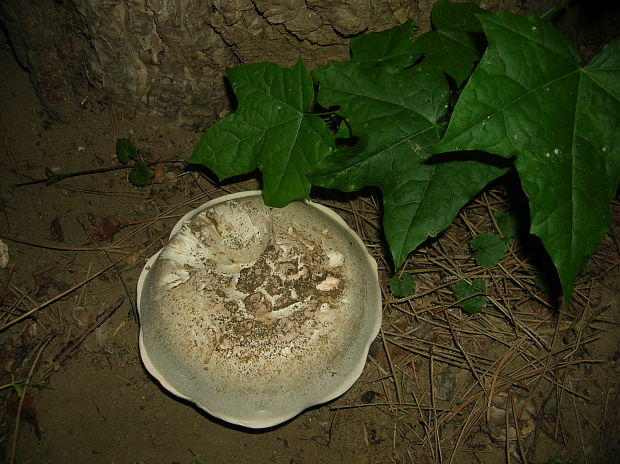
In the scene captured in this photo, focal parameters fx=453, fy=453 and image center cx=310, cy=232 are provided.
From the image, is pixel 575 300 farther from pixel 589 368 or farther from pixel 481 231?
pixel 481 231

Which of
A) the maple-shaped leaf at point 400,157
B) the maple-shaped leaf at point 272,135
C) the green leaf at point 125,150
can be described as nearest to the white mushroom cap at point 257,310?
the maple-shaped leaf at point 272,135

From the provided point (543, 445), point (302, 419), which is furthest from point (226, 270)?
point (543, 445)

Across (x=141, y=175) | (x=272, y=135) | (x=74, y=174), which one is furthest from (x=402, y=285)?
(x=74, y=174)

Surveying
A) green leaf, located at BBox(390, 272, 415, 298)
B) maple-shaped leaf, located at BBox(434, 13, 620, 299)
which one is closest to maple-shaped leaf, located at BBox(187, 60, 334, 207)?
maple-shaped leaf, located at BBox(434, 13, 620, 299)

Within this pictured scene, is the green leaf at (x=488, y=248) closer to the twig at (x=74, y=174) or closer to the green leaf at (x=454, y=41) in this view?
the green leaf at (x=454, y=41)

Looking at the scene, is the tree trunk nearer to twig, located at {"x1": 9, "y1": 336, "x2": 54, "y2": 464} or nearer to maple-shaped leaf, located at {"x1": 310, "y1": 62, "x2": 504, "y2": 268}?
Result: maple-shaped leaf, located at {"x1": 310, "y1": 62, "x2": 504, "y2": 268}
